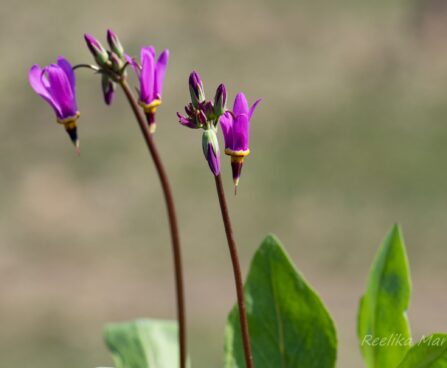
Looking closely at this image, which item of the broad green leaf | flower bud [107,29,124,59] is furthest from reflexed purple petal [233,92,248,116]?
the broad green leaf

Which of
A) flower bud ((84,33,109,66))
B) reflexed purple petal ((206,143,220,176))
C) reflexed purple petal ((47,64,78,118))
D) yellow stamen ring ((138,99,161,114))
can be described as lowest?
reflexed purple petal ((206,143,220,176))

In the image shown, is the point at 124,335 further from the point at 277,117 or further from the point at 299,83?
the point at 299,83

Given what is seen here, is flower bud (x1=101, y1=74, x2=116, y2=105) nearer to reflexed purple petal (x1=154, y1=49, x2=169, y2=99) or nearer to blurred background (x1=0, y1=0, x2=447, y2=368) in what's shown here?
reflexed purple petal (x1=154, y1=49, x2=169, y2=99)

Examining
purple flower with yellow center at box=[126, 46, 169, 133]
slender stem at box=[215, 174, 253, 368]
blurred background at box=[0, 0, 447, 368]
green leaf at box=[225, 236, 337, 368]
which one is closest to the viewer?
slender stem at box=[215, 174, 253, 368]

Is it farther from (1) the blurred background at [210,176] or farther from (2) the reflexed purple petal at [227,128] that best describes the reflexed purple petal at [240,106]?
(1) the blurred background at [210,176]

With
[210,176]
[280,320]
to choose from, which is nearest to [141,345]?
[280,320]

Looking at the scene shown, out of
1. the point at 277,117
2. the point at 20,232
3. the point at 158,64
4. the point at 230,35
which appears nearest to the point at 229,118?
the point at 158,64
